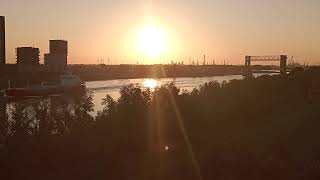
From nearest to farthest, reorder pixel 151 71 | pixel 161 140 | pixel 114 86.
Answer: pixel 161 140 → pixel 114 86 → pixel 151 71

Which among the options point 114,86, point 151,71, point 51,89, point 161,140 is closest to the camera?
point 161,140

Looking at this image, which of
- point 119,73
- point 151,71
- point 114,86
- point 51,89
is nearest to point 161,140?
point 51,89

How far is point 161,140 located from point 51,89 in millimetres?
51413

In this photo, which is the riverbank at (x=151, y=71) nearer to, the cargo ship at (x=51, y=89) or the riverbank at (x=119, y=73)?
the riverbank at (x=119, y=73)

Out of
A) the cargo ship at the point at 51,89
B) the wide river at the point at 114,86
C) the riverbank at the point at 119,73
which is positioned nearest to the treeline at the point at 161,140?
the wide river at the point at 114,86

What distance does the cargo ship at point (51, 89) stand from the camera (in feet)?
209

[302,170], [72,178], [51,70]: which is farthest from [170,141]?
[51,70]

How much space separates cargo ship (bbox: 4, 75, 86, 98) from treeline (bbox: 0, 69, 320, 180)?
4197cm

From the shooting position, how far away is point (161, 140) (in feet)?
54.0

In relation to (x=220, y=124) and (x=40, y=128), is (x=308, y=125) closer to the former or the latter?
(x=220, y=124)

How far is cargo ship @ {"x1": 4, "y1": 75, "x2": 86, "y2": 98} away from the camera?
209ft

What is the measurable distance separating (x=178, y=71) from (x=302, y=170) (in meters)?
140

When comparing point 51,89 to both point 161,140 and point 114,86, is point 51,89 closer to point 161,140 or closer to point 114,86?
point 114,86

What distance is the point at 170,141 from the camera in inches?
645
